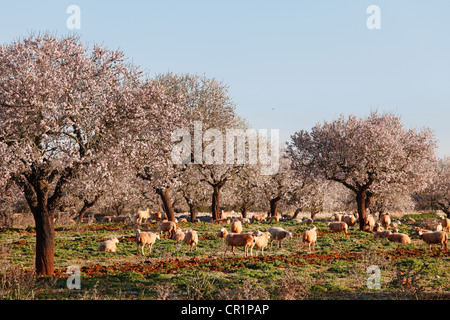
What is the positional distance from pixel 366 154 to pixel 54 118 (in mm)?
30869

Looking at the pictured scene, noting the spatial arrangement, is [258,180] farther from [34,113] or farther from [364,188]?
[34,113]

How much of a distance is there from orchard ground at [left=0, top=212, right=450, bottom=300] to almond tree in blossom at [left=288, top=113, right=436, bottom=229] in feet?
33.6

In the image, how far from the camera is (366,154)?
40531 mm

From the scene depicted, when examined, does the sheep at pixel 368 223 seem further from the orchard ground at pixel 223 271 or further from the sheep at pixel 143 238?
the sheep at pixel 143 238

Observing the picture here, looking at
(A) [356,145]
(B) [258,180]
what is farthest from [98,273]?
(B) [258,180]

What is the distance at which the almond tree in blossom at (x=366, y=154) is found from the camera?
40.7 metres

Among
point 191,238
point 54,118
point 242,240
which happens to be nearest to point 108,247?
point 191,238

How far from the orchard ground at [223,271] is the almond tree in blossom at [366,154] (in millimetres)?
10234

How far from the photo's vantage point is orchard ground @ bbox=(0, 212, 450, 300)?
15.4 m

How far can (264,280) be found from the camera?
1825cm

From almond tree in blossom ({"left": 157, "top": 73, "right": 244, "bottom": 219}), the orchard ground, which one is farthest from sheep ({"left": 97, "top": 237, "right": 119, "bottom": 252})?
almond tree in blossom ({"left": 157, "top": 73, "right": 244, "bottom": 219})

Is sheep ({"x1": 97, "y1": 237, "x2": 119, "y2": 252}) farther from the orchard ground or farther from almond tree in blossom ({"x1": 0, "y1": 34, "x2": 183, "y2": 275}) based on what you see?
almond tree in blossom ({"x1": 0, "y1": 34, "x2": 183, "y2": 275})

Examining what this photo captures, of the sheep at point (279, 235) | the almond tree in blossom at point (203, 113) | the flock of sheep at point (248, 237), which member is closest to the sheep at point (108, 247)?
the flock of sheep at point (248, 237)
